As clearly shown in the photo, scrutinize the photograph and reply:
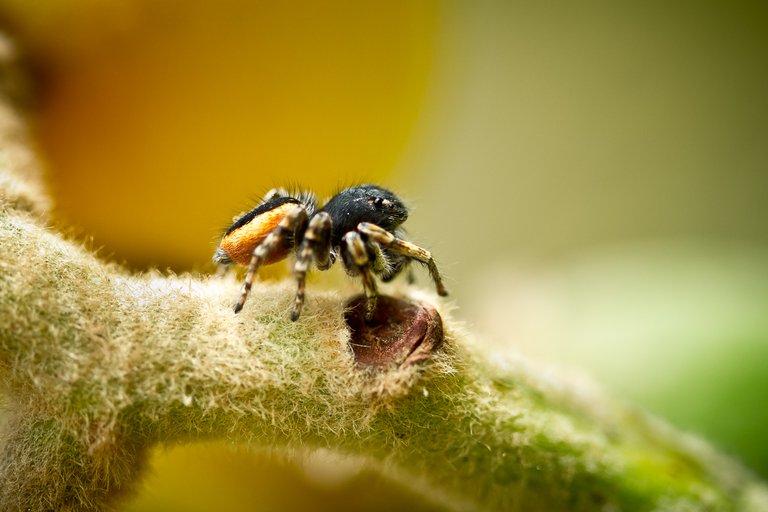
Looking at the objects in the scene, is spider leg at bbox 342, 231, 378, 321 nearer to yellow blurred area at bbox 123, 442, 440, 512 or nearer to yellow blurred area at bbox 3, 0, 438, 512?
yellow blurred area at bbox 3, 0, 438, 512

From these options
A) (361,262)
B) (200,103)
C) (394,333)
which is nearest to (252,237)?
(361,262)

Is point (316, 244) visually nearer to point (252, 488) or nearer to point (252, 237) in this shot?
point (252, 237)

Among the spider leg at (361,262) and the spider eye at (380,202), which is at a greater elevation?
the spider eye at (380,202)

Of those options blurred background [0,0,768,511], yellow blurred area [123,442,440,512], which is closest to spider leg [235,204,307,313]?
A: blurred background [0,0,768,511]

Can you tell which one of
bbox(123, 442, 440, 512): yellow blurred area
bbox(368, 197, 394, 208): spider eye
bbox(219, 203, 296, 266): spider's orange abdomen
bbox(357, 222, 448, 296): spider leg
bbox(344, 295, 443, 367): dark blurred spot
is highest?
bbox(368, 197, 394, 208): spider eye

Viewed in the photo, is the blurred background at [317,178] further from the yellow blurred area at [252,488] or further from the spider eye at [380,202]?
the spider eye at [380,202]

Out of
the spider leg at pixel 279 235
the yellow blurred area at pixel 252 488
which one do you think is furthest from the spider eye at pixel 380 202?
the yellow blurred area at pixel 252 488
